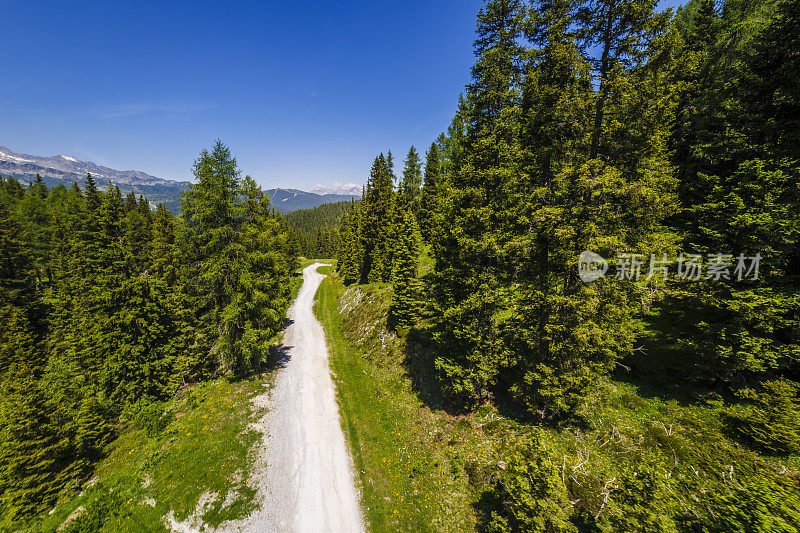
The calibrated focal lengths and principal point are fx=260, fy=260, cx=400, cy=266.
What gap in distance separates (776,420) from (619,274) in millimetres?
6843

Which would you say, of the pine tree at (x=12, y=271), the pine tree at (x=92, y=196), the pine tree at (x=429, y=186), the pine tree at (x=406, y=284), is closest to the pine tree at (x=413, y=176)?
the pine tree at (x=429, y=186)

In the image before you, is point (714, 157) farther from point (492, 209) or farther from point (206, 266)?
point (206, 266)

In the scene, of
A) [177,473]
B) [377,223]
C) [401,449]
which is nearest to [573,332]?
[401,449]

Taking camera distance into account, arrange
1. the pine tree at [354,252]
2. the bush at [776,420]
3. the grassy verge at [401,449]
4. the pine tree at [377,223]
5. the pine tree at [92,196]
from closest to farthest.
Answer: the bush at [776,420] → the grassy verge at [401,449] → the pine tree at [92,196] → the pine tree at [377,223] → the pine tree at [354,252]

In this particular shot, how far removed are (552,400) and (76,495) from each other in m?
24.4

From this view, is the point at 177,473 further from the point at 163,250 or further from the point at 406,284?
the point at 163,250

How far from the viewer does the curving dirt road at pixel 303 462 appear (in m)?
11.8

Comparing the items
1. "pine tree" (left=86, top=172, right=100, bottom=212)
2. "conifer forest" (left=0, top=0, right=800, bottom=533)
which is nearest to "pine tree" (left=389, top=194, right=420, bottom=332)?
"conifer forest" (left=0, top=0, right=800, bottom=533)

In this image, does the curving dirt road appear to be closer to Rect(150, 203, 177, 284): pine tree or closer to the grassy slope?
the grassy slope

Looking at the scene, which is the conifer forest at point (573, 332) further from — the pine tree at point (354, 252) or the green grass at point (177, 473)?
the pine tree at point (354, 252)

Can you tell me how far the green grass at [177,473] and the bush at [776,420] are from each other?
20864 millimetres

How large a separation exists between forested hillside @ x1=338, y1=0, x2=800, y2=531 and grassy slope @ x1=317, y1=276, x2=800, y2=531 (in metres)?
0.09

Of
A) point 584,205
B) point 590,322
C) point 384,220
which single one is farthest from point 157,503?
point 384,220

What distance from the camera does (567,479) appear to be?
33.5 ft
